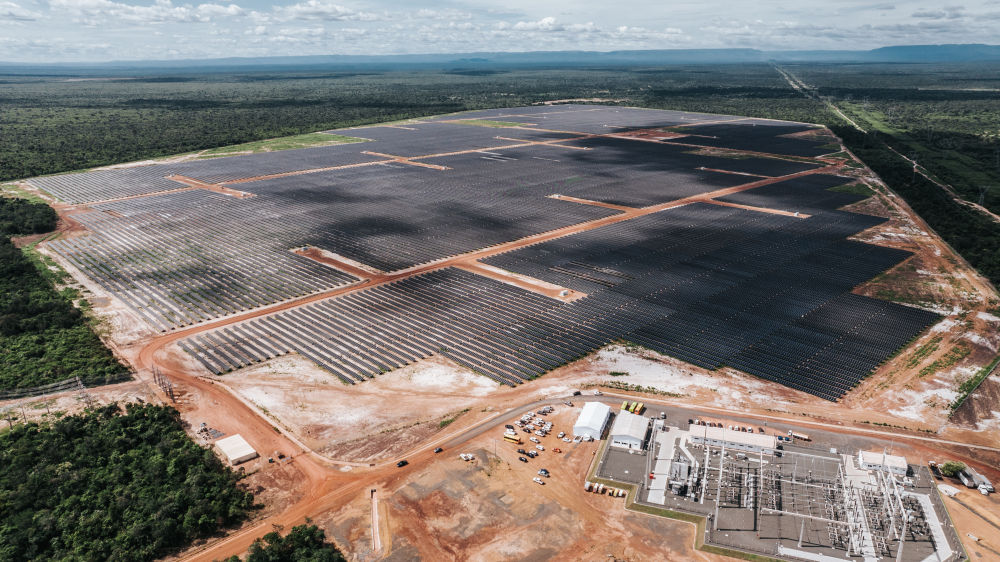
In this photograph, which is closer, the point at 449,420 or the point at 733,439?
the point at 733,439

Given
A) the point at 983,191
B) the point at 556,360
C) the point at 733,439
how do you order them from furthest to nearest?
the point at 983,191 < the point at 556,360 < the point at 733,439

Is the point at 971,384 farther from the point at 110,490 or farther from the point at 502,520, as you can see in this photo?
the point at 110,490

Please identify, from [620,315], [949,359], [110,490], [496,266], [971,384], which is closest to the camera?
[110,490]

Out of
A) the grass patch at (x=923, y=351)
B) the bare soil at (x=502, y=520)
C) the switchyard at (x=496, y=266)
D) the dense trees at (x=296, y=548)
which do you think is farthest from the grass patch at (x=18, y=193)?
the grass patch at (x=923, y=351)

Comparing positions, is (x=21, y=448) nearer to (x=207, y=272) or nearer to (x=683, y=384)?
(x=207, y=272)

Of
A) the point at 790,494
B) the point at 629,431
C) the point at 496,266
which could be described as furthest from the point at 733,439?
the point at 496,266
